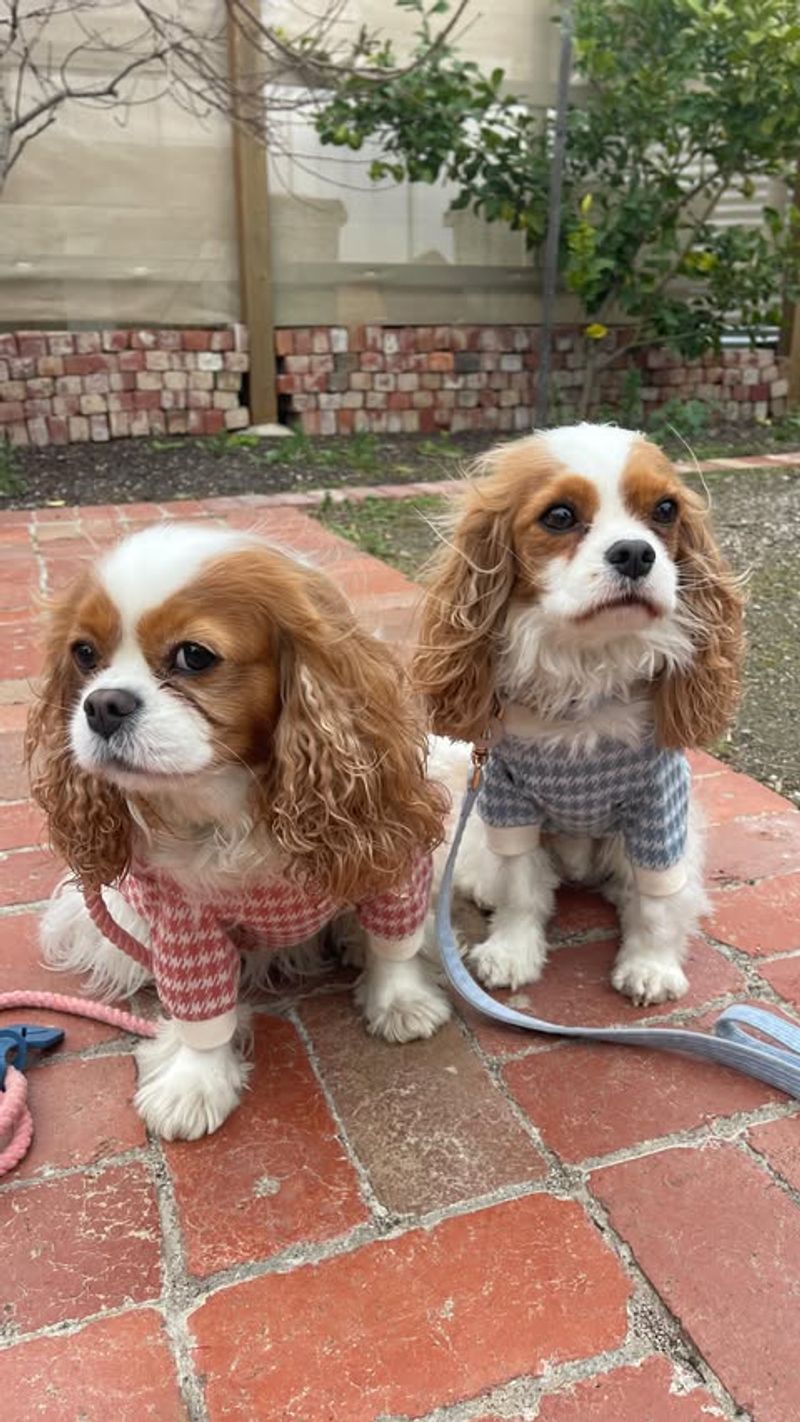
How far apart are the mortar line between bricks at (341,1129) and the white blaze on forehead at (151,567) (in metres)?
0.93

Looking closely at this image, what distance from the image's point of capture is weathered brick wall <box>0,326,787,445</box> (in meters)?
6.82

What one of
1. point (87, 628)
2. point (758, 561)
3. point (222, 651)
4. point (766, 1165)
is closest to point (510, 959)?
point (766, 1165)

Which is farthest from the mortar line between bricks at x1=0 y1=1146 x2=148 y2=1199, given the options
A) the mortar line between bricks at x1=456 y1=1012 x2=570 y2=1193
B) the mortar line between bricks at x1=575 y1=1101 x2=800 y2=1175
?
the mortar line between bricks at x1=575 y1=1101 x2=800 y2=1175

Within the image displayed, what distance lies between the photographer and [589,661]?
6.39 feet

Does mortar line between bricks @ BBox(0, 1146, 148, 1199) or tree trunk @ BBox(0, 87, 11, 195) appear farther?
tree trunk @ BBox(0, 87, 11, 195)

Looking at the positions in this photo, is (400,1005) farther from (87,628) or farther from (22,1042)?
(87,628)

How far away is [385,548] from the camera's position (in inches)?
195

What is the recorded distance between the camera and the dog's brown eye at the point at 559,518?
1837 millimetres

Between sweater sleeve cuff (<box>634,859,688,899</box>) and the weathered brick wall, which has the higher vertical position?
the weathered brick wall

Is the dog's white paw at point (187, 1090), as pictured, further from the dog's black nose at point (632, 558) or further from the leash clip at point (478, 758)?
the dog's black nose at point (632, 558)

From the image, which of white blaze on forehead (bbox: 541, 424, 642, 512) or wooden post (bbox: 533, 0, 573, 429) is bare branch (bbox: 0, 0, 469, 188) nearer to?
wooden post (bbox: 533, 0, 573, 429)

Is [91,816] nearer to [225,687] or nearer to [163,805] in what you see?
[163,805]

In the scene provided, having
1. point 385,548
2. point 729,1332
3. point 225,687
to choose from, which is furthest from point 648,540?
point 385,548

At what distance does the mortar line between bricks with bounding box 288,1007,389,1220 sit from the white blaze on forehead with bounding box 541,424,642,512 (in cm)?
114
